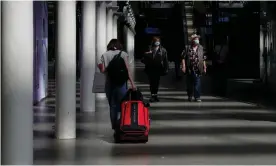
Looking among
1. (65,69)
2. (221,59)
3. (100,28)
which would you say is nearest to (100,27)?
(100,28)

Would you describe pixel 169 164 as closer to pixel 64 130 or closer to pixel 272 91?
pixel 64 130

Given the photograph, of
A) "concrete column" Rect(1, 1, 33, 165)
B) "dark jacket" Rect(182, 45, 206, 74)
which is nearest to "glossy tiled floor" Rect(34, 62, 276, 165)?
"dark jacket" Rect(182, 45, 206, 74)

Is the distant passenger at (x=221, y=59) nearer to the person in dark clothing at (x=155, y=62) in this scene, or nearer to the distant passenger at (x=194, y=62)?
the person in dark clothing at (x=155, y=62)

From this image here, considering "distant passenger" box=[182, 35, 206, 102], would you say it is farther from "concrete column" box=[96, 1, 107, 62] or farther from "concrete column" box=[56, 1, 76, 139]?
"concrete column" box=[56, 1, 76, 139]

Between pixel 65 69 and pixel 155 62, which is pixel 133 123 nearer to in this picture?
pixel 65 69

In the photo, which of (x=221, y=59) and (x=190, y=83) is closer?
(x=190, y=83)

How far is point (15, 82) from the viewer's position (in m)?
6.69

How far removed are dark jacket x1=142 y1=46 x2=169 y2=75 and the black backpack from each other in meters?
7.91

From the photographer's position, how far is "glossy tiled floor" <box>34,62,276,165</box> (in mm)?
9305

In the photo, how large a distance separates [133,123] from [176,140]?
837mm

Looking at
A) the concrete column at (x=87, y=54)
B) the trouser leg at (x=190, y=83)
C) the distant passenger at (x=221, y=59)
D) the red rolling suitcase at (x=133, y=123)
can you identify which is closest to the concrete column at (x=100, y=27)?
the trouser leg at (x=190, y=83)

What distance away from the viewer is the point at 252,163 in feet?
29.2

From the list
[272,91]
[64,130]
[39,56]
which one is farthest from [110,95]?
[272,91]

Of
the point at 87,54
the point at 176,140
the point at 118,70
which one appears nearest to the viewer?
the point at 176,140
